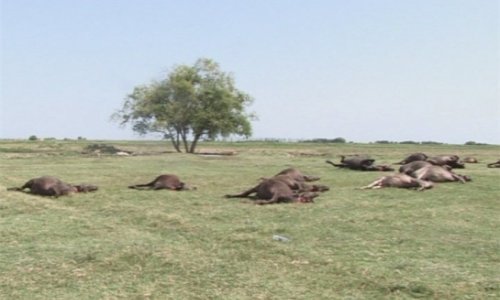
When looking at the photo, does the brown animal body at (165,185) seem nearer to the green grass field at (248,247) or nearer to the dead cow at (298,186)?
the green grass field at (248,247)

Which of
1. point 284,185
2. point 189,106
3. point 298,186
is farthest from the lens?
point 189,106

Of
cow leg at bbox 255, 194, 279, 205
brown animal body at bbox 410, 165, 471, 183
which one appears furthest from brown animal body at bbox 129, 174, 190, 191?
brown animal body at bbox 410, 165, 471, 183

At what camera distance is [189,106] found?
4203cm

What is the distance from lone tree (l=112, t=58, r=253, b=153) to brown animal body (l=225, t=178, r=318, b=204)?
30059 millimetres

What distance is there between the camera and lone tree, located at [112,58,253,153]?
41.7 meters

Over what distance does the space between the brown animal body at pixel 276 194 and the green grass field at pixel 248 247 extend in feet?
1.04

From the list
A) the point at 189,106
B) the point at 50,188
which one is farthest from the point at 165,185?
the point at 189,106

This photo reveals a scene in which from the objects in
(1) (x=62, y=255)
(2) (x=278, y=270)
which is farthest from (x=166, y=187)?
(2) (x=278, y=270)

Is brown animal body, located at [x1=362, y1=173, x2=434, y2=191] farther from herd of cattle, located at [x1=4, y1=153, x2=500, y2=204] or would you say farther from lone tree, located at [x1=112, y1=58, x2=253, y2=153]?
lone tree, located at [x1=112, y1=58, x2=253, y2=153]

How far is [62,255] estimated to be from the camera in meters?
6.66

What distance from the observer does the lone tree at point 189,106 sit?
41656 millimetres

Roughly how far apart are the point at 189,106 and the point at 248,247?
116 ft

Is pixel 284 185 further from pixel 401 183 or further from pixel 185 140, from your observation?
pixel 185 140

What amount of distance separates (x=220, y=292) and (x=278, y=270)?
0.89 metres
